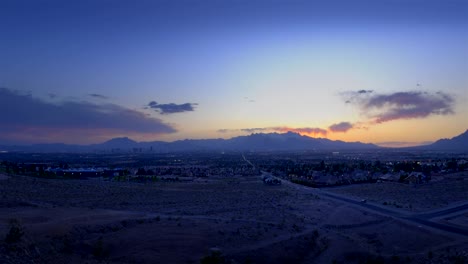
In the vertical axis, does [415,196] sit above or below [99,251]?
below

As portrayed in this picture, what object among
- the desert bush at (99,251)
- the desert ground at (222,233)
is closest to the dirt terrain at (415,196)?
the desert ground at (222,233)

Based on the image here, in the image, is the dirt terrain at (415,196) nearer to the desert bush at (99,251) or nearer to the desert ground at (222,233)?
the desert ground at (222,233)

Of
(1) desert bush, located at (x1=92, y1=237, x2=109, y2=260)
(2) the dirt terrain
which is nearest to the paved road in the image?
(2) the dirt terrain

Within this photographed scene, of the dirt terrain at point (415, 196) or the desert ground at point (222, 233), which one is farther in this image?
the dirt terrain at point (415, 196)

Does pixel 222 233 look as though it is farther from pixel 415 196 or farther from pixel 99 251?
pixel 415 196

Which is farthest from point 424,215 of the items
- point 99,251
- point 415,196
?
point 99,251

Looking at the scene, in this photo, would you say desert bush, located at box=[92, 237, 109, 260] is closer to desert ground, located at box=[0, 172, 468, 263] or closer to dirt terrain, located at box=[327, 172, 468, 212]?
desert ground, located at box=[0, 172, 468, 263]

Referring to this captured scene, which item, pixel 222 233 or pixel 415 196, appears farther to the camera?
pixel 415 196

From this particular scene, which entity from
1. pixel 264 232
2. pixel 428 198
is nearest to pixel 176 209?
pixel 264 232

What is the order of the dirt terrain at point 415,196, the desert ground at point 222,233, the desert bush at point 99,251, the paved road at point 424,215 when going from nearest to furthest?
1. the desert bush at point 99,251
2. the desert ground at point 222,233
3. the paved road at point 424,215
4. the dirt terrain at point 415,196

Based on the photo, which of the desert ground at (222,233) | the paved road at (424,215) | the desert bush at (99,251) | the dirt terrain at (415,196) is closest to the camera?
the desert bush at (99,251)
